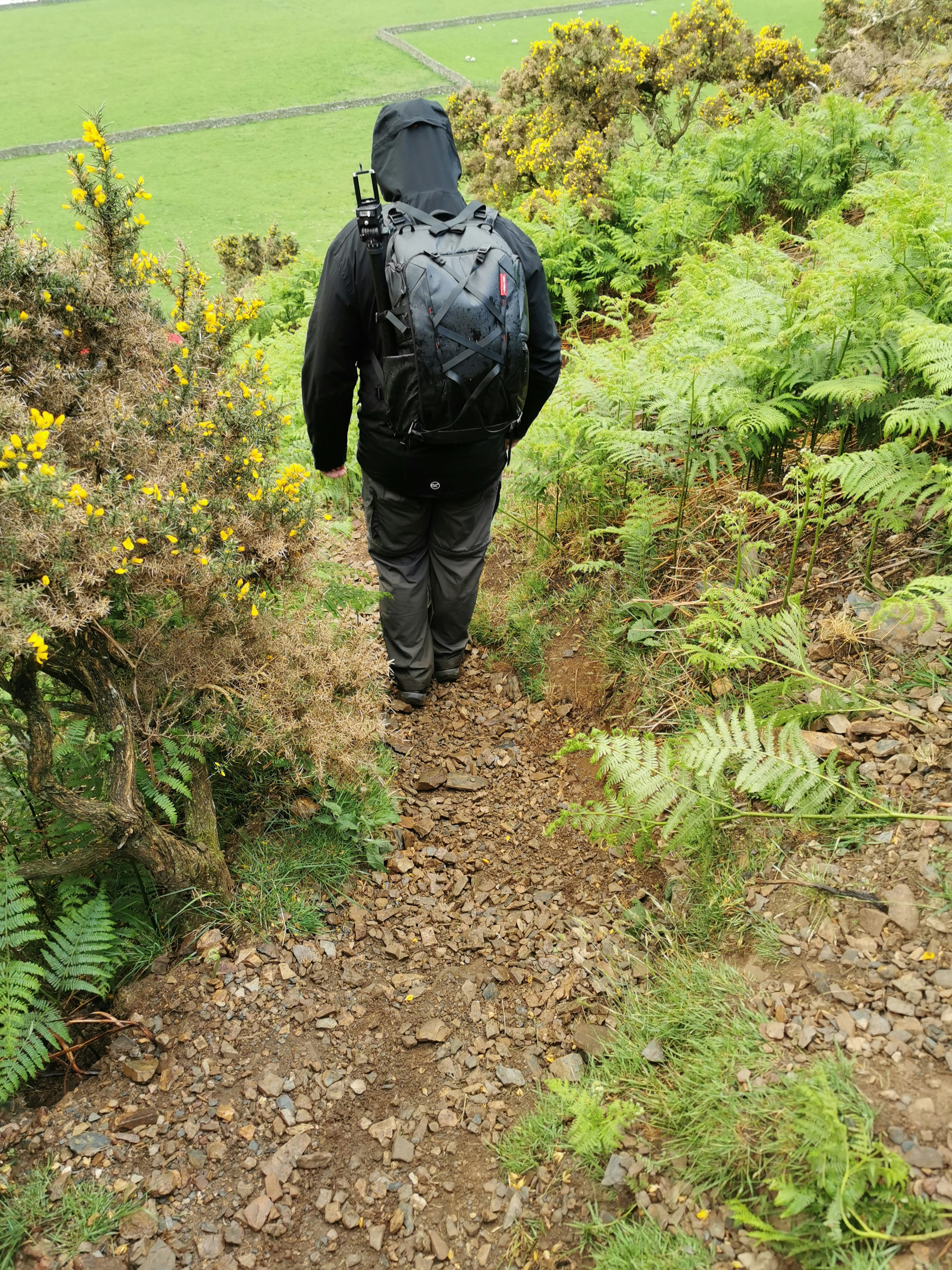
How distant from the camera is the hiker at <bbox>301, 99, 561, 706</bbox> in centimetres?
283

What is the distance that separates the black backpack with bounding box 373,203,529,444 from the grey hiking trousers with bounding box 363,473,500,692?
53 centimetres

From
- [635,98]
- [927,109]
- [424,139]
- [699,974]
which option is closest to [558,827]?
[699,974]

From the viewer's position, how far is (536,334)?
3393mm

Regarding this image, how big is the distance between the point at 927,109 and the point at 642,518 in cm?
549

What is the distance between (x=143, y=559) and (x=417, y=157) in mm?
1869

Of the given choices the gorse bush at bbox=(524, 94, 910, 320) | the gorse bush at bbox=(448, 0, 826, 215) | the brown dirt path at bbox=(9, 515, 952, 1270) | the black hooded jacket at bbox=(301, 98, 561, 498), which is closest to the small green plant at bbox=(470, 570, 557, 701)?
the black hooded jacket at bbox=(301, 98, 561, 498)

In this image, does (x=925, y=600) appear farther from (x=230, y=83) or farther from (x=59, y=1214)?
(x=230, y=83)

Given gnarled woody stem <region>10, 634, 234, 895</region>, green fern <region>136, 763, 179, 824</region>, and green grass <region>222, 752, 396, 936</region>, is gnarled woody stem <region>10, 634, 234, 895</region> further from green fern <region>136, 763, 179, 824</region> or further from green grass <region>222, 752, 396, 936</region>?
green grass <region>222, 752, 396, 936</region>

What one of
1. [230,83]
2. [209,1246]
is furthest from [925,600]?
[230,83]

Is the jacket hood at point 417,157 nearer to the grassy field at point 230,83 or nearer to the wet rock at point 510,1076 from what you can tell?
the wet rock at point 510,1076

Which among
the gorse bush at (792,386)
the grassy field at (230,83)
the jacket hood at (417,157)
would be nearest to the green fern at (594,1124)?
the gorse bush at (792,386)

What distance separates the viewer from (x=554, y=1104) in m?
2.19

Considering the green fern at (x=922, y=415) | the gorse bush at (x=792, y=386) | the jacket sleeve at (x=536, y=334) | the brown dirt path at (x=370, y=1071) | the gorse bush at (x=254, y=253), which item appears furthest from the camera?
the gorse bush at (x=254, y=253)

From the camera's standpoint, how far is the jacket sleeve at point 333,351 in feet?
9.88
